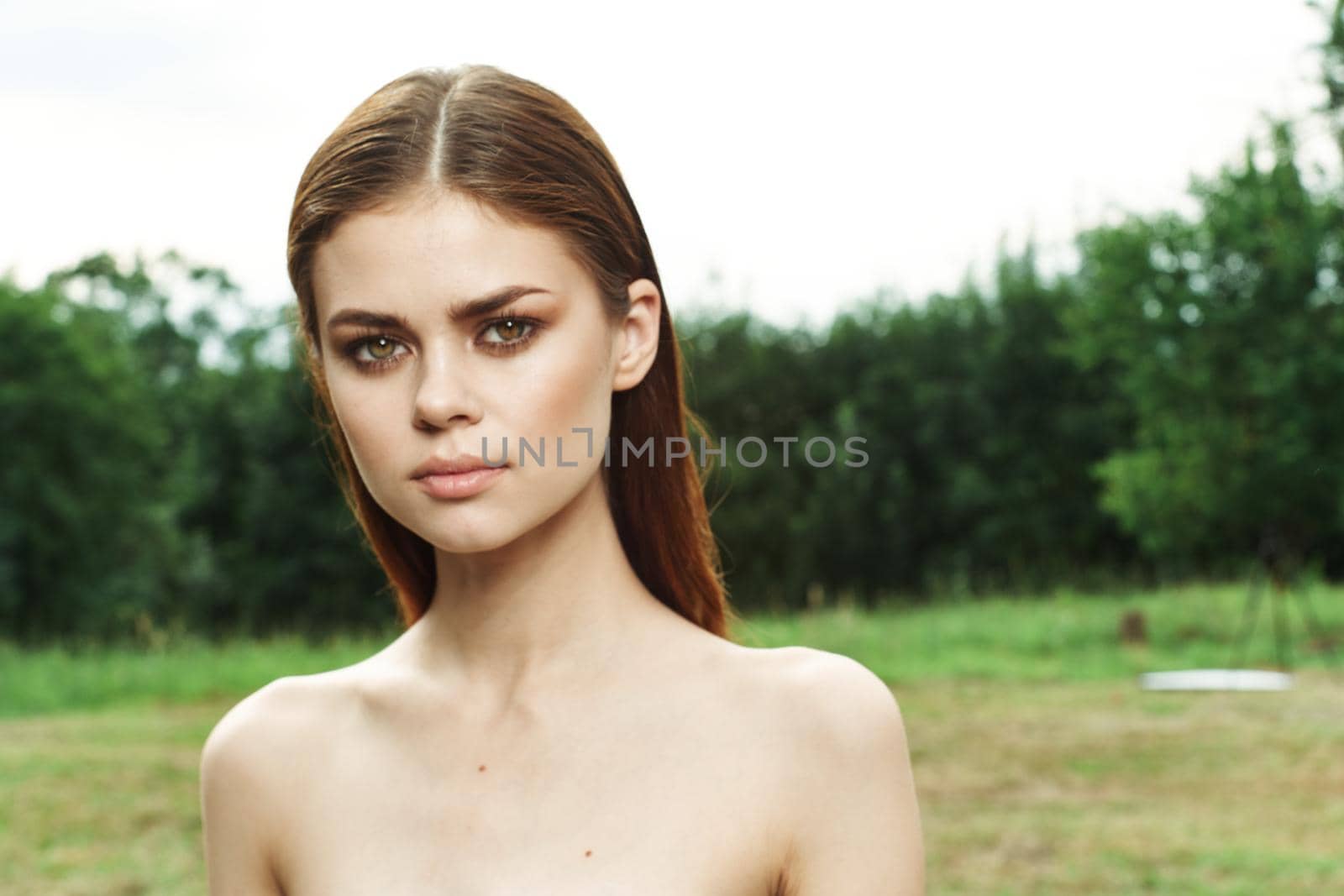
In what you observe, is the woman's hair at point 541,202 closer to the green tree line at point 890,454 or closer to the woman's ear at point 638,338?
the woman's ear at point 638,338

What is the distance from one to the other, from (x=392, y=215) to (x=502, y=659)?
1.81ft

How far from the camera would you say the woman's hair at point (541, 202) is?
157 cm

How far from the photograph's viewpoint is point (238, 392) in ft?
59.1

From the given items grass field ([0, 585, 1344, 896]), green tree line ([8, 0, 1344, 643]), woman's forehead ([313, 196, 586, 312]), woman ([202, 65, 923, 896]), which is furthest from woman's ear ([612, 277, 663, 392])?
green tree line ([8, 0, 1344, 643])

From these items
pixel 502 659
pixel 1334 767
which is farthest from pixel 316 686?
pixel 1334 767

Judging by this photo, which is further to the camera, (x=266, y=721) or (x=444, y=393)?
(x=266, y=721)

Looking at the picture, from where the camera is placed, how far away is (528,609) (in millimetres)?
1735

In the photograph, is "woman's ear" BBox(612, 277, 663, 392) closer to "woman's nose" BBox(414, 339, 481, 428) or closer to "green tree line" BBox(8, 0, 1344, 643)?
"woman's nose" BBox(414, 339, 481, 428)

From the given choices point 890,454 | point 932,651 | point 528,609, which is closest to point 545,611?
point 528,609

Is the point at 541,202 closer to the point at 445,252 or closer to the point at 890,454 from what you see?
the point at 445,252

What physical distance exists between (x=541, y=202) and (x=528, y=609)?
0.49 m

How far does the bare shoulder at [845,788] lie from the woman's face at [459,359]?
0.37 metres

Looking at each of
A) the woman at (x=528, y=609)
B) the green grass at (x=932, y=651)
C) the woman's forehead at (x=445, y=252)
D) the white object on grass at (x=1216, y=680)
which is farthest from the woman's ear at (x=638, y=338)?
the white object on grass at (x=1216, y=680)

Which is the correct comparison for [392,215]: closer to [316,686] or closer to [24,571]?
[316,686]
